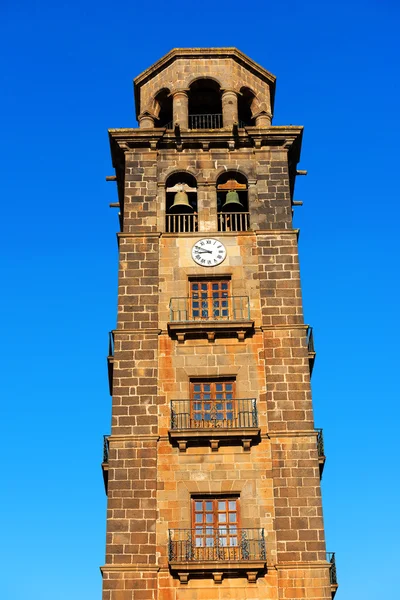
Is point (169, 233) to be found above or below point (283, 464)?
above

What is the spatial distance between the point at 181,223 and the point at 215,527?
42.4 feet

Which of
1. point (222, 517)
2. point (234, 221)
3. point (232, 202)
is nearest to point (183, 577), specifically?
point (222, 517)

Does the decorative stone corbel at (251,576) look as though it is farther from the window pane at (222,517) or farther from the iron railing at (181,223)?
the iron railing at (181,223)

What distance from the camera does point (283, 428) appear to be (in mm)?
35094

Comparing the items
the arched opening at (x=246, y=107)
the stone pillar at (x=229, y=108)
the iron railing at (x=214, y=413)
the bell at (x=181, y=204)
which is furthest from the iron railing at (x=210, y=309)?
the arched opening at (x=246, y=107)

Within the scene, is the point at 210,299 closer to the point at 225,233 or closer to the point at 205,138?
the point at 225,233

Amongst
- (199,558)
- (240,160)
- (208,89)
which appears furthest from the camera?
(208,89)

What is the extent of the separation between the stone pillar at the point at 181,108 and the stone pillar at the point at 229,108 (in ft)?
5.27

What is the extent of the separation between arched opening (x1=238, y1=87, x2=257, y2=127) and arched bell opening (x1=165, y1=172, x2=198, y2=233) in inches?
186

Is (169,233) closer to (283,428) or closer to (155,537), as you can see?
(283,428)

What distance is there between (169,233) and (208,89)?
8928 millimetres

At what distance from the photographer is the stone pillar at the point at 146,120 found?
4328 centimetres

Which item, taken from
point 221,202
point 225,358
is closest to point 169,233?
point 221,202

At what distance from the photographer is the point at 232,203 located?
1598 inches
